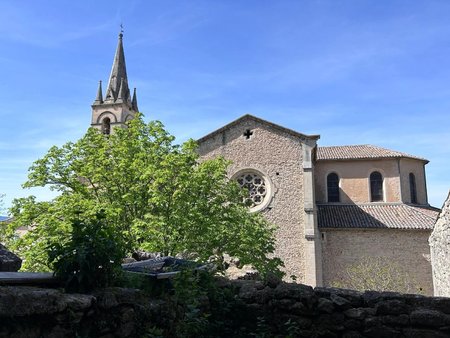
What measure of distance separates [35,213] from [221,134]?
Answer: 1182 centimetres

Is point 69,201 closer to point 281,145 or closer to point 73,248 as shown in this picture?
point 73,248

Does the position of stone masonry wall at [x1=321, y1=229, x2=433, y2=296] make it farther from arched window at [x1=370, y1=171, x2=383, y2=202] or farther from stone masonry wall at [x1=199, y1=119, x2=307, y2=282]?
arched window at [x1=370, y1=171, x2=383, y2=202]

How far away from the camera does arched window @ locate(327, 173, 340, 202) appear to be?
2650 cm

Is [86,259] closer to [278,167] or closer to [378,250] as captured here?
[278,167]

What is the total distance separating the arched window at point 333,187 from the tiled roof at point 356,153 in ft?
4.37

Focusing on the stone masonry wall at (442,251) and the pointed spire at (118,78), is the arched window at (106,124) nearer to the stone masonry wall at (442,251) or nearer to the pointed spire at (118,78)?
the pointed spire at (118,78)

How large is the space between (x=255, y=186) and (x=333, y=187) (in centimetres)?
695

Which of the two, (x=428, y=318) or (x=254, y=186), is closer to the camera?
(x=428, y=318)

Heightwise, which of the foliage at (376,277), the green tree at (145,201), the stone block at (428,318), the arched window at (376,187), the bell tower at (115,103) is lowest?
the foliage at (376,277)

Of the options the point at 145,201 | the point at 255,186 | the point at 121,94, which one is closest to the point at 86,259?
the point at 145,201

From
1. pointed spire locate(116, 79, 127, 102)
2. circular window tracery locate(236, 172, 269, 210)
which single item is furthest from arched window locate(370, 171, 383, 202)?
pointed spire locate(116, 79, 127, 102)

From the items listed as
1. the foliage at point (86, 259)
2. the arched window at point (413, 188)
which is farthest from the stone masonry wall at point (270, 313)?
the arched window at point (413, 188)

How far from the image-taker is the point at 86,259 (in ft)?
13.2

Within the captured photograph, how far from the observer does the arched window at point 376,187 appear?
25.8 meters
